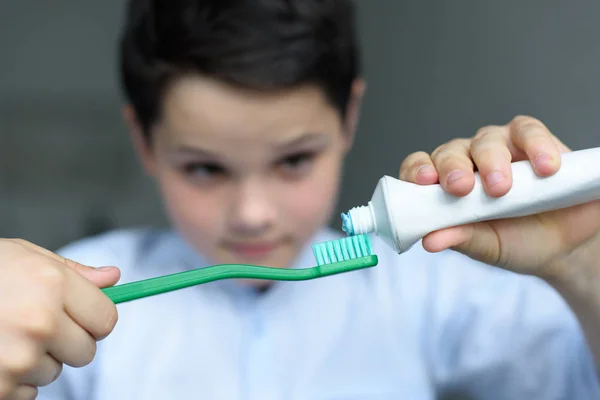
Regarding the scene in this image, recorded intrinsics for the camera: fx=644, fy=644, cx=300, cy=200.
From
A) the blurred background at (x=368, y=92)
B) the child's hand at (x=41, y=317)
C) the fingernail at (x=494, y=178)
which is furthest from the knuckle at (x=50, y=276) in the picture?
the blurred background at (x=368, y=92)

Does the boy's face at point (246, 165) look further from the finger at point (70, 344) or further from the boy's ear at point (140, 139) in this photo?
the finger at point (70, 344)

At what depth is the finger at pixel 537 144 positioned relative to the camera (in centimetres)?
39

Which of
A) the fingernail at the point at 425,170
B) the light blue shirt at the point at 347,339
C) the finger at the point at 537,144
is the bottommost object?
the light blue shirt at the point at 347,339

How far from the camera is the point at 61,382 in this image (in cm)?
67

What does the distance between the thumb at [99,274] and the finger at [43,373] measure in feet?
0.17

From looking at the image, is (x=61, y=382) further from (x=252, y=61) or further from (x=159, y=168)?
(x=252, y=61)

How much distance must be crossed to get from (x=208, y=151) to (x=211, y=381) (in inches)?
9.7

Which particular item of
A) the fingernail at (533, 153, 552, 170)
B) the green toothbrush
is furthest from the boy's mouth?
the fingernail at (533, 153, 552, 170)

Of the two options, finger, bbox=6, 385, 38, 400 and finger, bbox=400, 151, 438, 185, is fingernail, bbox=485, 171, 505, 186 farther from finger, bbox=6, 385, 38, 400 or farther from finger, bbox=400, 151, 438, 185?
finger, bbox=6, 385, 38, 400

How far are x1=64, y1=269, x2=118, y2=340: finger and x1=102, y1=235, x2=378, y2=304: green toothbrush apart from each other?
11 mm

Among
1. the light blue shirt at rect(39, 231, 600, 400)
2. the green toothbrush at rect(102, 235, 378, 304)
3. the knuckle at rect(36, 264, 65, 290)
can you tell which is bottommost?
the light blue shirt at rect(39, 231, 600, 400)

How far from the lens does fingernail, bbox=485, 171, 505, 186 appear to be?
39 cm

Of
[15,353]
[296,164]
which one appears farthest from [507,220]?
[15,353]

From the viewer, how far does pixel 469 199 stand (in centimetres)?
39
